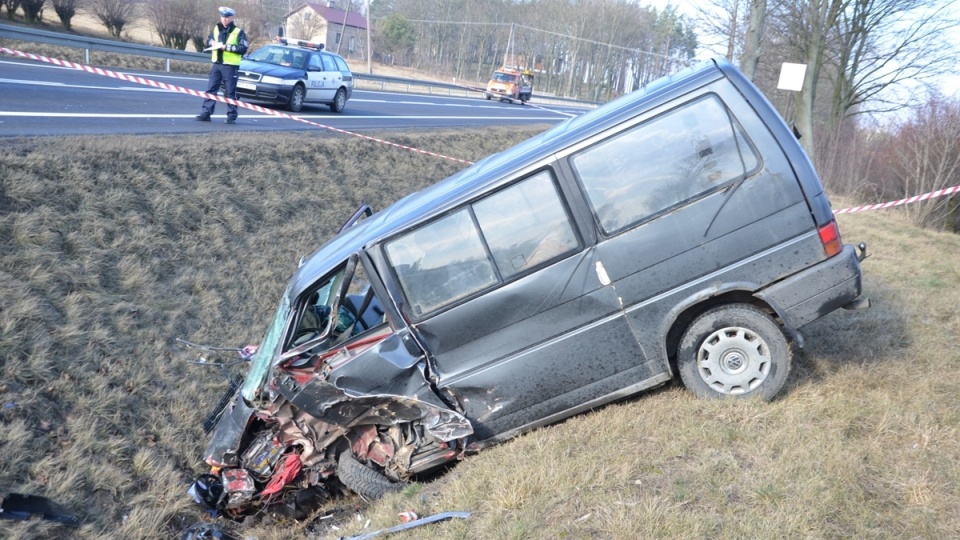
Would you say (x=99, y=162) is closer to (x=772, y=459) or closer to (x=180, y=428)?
(x=180, y=428)

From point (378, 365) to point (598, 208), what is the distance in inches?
69.7

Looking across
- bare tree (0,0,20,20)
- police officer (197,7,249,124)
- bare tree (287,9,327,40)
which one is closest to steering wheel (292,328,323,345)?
police officer (197,7,249,124)

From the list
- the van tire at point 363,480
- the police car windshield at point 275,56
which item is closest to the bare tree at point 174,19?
the police car windshield at point 275,56

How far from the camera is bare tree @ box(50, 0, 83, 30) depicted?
29.3 m

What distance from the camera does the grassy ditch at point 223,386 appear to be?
4.17 meters

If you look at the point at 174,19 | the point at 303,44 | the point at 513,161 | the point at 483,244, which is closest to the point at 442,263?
the point at 483,244

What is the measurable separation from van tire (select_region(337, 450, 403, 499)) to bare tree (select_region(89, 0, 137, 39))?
31.0 m

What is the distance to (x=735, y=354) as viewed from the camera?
5.19 metres

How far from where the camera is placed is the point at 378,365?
520 centimetres

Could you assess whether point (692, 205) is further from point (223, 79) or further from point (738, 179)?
point (223, 79)

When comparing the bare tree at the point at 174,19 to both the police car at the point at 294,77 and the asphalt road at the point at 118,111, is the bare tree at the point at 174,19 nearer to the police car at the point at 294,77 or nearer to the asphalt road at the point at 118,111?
the asphalt road at the point at 118,111

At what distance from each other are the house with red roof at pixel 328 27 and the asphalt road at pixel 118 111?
129ft

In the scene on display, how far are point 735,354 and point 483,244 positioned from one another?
181 centimetres

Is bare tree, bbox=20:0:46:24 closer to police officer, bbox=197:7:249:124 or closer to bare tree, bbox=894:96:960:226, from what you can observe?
police officer, bbox=197:7:249:124
